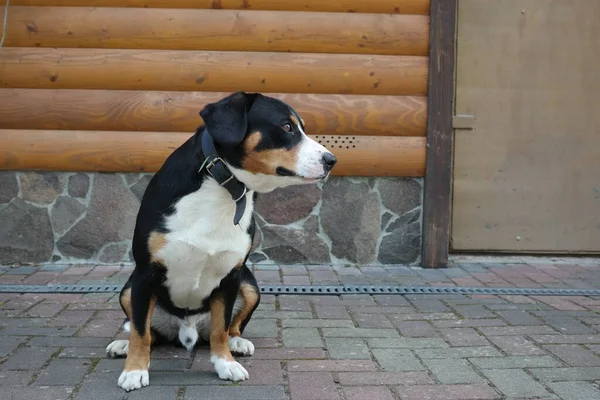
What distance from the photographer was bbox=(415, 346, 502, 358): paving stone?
10.1ft

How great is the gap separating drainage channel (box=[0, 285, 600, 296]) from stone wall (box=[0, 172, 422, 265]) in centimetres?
71

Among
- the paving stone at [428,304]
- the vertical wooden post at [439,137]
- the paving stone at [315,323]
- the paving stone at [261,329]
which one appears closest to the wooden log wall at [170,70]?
the vertical wooden post at [439,137]

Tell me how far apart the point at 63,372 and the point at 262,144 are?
4.19 ft

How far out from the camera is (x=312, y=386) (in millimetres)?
2648

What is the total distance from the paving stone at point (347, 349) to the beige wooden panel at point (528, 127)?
8.11 ft

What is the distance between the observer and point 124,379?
2590mm

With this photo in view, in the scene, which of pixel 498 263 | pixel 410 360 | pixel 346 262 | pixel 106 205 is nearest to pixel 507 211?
pixel 498 263

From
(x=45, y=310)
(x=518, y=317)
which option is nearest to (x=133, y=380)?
(x=45, y=310)

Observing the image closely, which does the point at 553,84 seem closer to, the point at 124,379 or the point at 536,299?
the point at 536,299

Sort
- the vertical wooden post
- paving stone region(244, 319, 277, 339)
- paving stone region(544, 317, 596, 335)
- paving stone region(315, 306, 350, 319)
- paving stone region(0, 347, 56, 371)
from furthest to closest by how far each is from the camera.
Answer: the vertical wooden post, paving stone region(315, 306, 350, 319), paving stone region(544, 317, 596, 335), paving stone region(244, 319, 277, 339), paving stone region(0, 347, 56, 371)

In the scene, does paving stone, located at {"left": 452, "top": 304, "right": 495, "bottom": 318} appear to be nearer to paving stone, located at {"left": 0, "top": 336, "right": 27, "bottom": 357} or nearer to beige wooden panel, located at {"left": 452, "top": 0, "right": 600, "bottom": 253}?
beige wooden panel, located at {"left": 452, "top": 0, "right": 600, "bottom": 253}

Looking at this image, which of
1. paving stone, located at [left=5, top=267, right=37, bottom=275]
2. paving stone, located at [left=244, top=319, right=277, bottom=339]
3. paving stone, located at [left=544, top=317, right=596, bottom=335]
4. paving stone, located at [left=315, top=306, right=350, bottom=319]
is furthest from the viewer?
paving stone, located at [left=5, top=267, right=37, bottom=275]

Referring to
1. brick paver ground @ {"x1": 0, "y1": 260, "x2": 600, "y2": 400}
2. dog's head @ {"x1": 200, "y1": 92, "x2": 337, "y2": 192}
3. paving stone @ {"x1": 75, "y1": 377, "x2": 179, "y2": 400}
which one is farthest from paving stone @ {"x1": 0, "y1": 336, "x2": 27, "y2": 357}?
dog's head @ {"x1": 200, "y1": 92, "x2": 337, "y2": 192}

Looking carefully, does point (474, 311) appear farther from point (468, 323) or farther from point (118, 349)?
point (118, 349)
